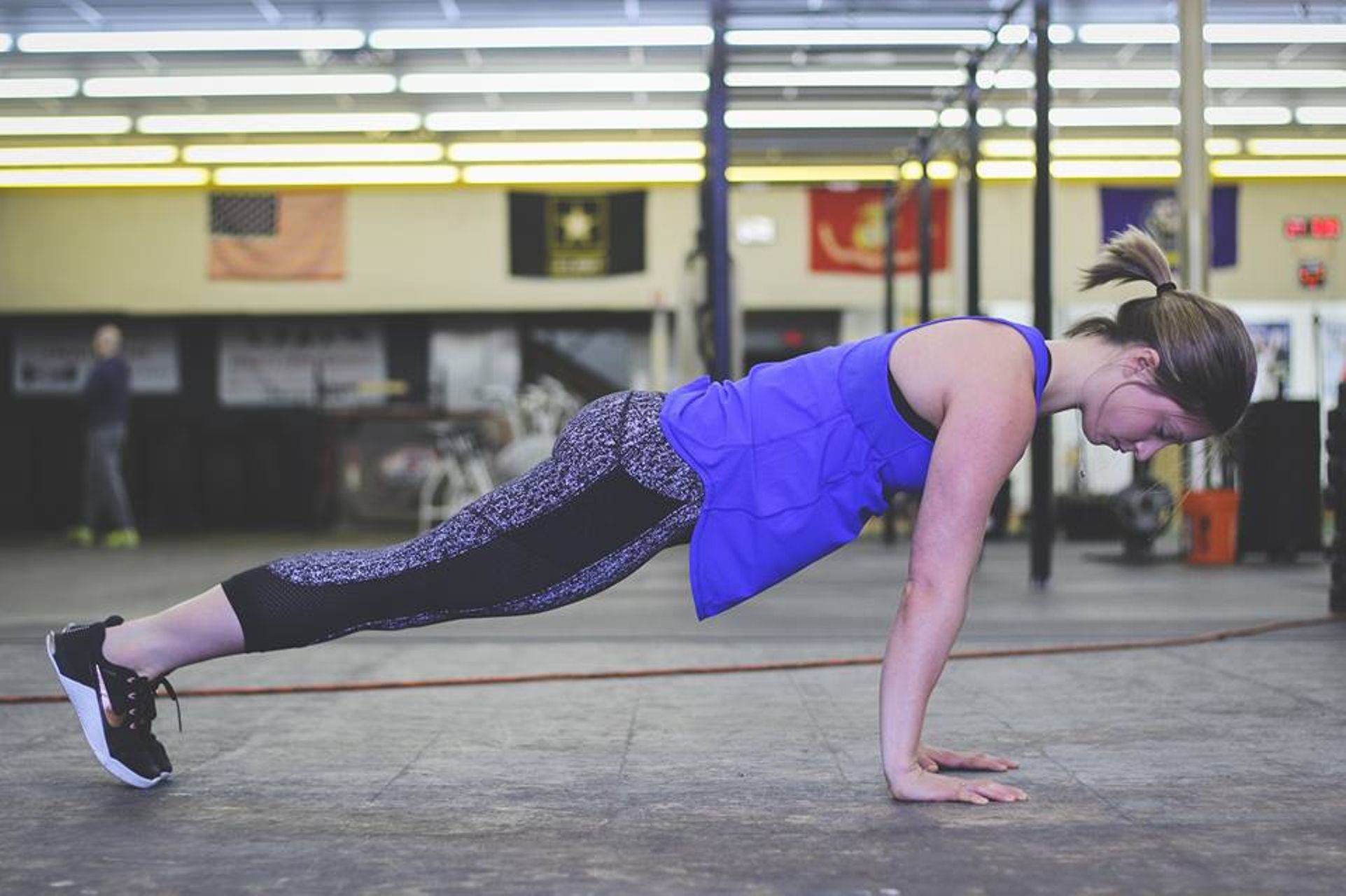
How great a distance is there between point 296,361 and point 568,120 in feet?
12.9

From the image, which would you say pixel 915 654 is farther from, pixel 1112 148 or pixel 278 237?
pixel 278 237

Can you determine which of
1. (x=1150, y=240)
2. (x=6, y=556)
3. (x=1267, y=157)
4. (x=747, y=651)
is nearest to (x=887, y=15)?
(x=747, y=651)

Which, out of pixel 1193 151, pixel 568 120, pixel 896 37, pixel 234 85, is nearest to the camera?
pixel 896 37

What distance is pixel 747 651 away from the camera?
399 centimetres

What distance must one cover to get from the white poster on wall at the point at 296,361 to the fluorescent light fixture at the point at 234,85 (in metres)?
3.65

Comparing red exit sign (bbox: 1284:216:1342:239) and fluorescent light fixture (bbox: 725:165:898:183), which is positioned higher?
fluorescent light fixture (bbox: 725:165:898:183)

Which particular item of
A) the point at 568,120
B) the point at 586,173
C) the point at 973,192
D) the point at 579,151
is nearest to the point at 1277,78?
the point at 973,192

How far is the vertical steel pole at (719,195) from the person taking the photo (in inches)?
247

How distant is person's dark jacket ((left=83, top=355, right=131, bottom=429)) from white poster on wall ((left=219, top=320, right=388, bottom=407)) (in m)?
3.93

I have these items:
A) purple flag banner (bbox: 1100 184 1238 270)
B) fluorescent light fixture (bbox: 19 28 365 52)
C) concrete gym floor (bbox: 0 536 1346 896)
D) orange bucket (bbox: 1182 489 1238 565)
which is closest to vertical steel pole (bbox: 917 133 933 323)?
orange bucket (bbox: 1182 489 1238 565)

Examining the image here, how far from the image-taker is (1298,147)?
1237cm

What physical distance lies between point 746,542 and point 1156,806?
65cm

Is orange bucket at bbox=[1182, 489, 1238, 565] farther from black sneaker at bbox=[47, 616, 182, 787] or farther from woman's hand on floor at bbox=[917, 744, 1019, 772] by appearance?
black sneaker at bbox=[47, 616, 182, 787]

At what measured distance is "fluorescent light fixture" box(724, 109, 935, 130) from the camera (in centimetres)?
932
